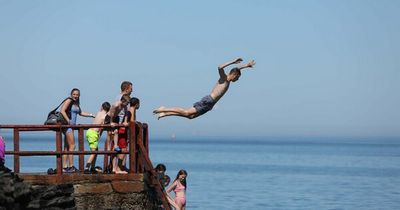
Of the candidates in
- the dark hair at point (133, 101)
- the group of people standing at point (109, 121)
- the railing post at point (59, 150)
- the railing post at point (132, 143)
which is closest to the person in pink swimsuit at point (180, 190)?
the group of people standing at point (109, 121)

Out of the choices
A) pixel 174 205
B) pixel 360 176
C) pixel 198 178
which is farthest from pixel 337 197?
pixel 174 205

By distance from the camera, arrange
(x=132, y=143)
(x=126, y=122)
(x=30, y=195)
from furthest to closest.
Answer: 1. (x=126, y=122)
2. (x=132, y=143)
3. (x=30, y=195)

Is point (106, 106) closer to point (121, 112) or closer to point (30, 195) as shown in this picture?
point (121, 112)

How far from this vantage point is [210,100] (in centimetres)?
2231

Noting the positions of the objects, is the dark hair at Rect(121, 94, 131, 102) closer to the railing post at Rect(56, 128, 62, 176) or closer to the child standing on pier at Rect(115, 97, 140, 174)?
the child standing on pier at Rect(115, 97, 140, 174)

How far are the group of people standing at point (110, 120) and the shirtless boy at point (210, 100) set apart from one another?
3.08 feet

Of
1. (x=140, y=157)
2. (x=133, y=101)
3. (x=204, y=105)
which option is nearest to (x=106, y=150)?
(x=140, y=157)

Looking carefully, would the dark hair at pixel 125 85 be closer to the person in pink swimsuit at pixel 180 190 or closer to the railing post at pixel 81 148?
the railing post at pixel 81 148

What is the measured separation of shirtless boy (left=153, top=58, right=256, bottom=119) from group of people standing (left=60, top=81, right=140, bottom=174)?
94 cm

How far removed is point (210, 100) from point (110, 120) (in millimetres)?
1973

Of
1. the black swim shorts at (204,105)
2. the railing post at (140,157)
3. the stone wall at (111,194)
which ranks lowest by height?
the stone wall at (111,194)

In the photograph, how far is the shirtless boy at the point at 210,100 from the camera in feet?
71.2

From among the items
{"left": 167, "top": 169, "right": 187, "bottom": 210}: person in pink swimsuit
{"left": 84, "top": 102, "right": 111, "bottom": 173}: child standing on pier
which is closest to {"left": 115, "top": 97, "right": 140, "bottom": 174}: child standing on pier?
{"left": 84, "top": 102, "right": 111, "bottom": 173}: child standing on pier

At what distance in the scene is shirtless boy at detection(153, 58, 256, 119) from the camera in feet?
71.2
